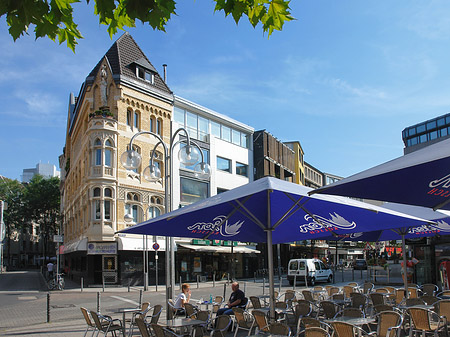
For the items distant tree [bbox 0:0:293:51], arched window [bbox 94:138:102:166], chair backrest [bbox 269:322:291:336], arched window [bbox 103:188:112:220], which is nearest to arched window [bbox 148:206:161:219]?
arched window [bbox 103:188:112:220]

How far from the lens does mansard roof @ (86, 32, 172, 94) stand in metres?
34.6

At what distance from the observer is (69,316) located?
15562 millimetres

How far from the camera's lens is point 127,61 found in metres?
35.7

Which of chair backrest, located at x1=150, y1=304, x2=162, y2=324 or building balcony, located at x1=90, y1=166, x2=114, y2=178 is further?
building balcony, located at x1=90, y1=166, x2=114, y2=178

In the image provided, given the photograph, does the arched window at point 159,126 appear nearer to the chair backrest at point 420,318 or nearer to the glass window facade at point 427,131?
the chair backrest at point 420,318

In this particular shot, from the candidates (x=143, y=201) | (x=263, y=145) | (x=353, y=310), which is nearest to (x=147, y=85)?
(x=143, y=201)

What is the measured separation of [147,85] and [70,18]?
107 feet

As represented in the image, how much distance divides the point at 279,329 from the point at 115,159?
28297 millimetres

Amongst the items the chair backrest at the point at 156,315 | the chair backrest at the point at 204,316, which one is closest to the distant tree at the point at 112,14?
the chair backrest at the point at 204,316

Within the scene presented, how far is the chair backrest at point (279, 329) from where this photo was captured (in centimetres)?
609

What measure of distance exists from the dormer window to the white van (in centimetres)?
1913

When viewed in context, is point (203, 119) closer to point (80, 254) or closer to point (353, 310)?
point (80, 254)

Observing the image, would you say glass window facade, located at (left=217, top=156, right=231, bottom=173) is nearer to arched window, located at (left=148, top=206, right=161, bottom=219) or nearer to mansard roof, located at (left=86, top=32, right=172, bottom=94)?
mansard roof, located at (left=86, top=32, right=172, bottom=94)

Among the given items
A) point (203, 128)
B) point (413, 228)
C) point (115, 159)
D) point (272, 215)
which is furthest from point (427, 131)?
point (272, 215)
